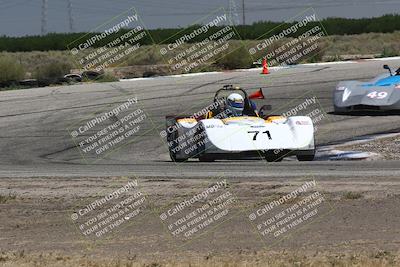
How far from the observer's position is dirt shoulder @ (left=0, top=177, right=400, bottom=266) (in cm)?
784

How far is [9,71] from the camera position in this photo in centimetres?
3803

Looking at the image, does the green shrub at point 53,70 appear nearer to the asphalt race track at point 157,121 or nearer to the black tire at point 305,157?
the asphalt race track at point 157,121

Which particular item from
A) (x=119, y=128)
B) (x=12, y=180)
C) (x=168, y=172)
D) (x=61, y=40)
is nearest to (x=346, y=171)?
(x=168, y=172)

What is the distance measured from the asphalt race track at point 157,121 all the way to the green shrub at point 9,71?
7441 mm

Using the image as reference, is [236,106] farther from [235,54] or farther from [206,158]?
[235,54]

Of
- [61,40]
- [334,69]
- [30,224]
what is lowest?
[334,69]

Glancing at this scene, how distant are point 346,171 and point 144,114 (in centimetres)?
1123

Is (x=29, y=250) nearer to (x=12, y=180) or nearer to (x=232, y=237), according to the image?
(x=232, y=237)

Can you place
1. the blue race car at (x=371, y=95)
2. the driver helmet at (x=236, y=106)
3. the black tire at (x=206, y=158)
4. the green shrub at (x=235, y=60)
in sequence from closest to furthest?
1. the black tire at (x=206, y=158)
2. the driver helmet at (x=236, y=106)
3. the blue race car at (x=371, y=95)
4. the green shrub at (x=235, y=60)

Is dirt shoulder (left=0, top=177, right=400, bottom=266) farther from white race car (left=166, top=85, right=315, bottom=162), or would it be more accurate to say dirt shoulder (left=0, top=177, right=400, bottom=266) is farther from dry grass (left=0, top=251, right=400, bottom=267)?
white race car (left=166, top=85, right=315, bottom=162)

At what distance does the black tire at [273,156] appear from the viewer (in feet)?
48.7

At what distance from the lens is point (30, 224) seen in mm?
9859

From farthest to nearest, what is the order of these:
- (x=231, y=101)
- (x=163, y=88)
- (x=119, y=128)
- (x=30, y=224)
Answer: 1. (x=163, y=88)
2. (x=119, y=128)
3. (x=231, y=101)
4. (x=30, y=224)

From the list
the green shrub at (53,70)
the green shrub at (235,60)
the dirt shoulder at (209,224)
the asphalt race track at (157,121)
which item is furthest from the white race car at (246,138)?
the green shrub at (53,70)
